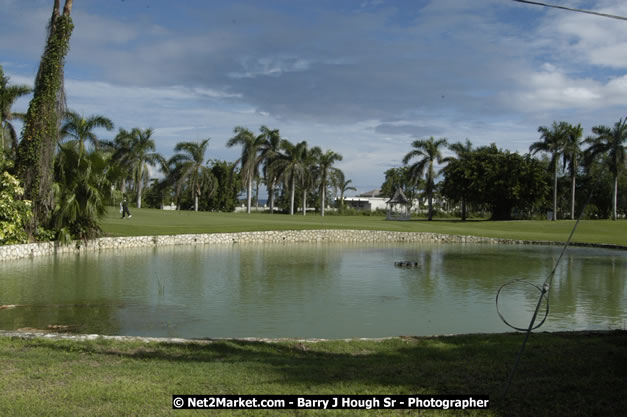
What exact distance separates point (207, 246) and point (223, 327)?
1863 cm

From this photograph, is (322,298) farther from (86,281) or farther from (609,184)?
(609,184)

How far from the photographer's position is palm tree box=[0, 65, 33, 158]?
74.7 feet

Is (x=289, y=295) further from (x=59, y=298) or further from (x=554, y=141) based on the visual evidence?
(x=554, y=141)

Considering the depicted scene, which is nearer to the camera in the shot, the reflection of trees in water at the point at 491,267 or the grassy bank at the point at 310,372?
the grassy bank at the point at 310,372

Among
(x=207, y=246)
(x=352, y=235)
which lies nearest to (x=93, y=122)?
(x=207, y=246)

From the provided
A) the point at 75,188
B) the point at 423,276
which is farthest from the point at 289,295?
A: the point at 75,188

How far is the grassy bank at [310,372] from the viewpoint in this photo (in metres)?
4.57

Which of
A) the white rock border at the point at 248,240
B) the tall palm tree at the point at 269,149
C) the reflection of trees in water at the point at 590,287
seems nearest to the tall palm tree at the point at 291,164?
the tall palm tree at the point at 269,149

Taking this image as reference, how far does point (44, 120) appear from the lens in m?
20.1

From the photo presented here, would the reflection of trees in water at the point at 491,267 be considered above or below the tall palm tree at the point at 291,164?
below

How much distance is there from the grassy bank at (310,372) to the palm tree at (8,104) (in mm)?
19324

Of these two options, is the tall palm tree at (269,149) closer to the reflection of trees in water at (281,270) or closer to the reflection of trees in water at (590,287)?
the reflection of trees in water at (281,270)

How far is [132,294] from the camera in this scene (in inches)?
511

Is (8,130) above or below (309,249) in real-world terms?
above
